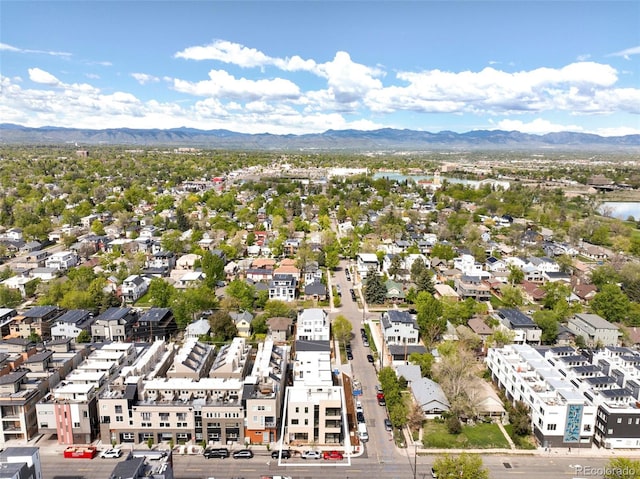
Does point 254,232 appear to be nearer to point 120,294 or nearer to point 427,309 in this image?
point 120,294

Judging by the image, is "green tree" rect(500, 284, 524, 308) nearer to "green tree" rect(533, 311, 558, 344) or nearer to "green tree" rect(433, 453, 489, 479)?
"green tree" rect(533, 311, 558, 344)

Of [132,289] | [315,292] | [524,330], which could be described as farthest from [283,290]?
[524,330]

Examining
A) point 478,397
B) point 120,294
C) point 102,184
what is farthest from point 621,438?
point 102,184

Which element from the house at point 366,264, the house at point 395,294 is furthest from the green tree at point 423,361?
the house at point 366,264

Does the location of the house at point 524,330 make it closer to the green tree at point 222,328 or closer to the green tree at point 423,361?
the green tree at point 423,361

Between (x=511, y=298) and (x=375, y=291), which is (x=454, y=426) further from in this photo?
(x=511, y=298)

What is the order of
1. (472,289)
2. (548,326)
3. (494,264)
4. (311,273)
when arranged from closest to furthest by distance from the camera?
(548,326) → (472,289) → (311,273) → (494,264)
